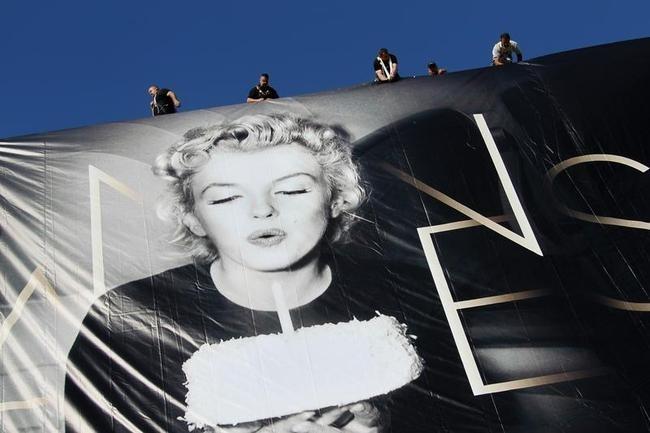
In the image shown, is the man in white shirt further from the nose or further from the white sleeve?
the nose

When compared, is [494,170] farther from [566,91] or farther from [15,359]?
[15,359]

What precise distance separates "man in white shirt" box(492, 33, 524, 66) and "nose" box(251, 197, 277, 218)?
2.64 metres

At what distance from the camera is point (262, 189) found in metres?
6.00

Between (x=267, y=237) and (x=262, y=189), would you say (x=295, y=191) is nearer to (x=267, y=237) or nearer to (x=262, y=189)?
(x=262, y=189)

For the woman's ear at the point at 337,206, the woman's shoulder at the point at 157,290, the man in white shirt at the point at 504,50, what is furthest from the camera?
the man in white shirt at the point at 504,50

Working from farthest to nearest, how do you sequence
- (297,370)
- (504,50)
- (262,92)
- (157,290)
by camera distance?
(504,50) → (262,92) → (157,290) → (297,370)

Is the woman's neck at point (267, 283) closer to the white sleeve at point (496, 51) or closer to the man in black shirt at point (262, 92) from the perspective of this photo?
the man in black shirt at point (262, 92)

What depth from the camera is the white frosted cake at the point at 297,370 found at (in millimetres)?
5129

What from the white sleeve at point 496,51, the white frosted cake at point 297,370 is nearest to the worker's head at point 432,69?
the white sleeve at point 496,51

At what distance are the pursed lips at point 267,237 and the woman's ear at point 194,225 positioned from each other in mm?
314

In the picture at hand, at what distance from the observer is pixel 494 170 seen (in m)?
6.25

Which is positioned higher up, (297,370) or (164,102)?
(164,102)

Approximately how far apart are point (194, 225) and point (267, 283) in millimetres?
653

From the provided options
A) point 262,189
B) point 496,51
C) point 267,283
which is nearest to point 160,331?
point 267,283
